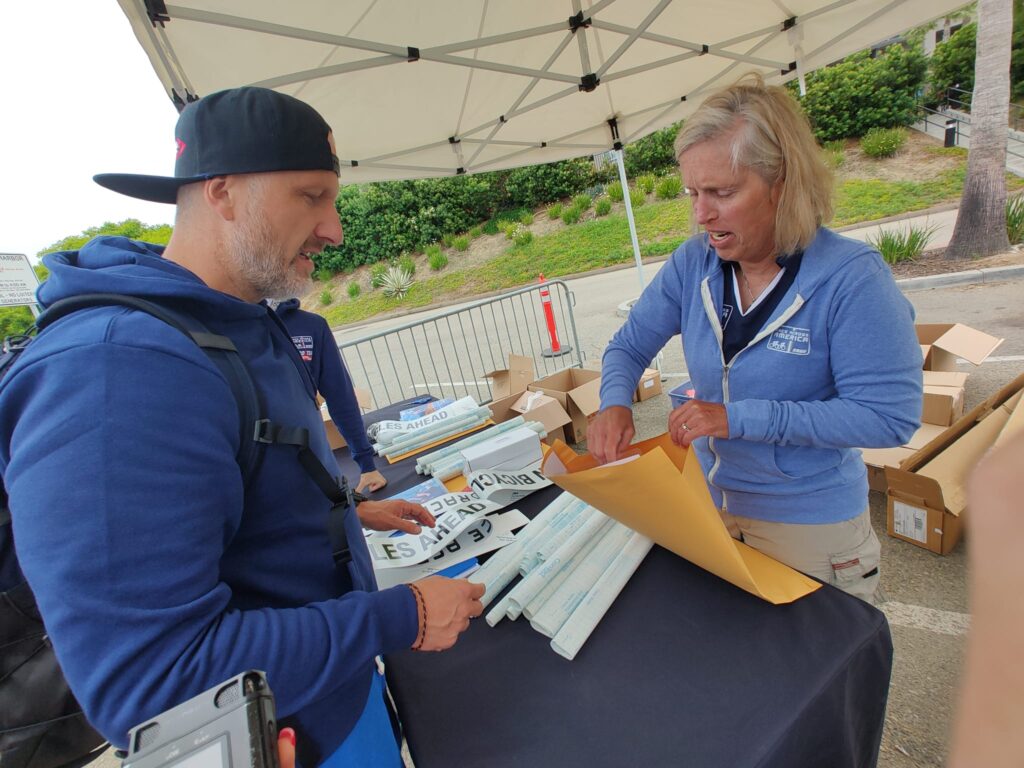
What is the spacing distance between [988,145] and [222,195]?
10621 millimetres

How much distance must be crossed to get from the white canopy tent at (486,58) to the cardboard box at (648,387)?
8.87ft

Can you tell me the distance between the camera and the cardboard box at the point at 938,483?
89.8 inches

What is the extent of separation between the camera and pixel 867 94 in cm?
1680

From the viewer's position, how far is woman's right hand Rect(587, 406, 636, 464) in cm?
143

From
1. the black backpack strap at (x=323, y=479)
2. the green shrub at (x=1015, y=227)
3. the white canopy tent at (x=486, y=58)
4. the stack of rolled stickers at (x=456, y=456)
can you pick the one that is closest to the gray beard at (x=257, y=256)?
the black backpack strap at (x=323, y=479)

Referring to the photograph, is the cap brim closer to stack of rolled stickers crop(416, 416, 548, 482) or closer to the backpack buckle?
the backpack buckle

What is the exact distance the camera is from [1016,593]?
301 mm

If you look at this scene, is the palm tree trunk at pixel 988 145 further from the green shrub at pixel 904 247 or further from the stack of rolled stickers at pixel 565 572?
the stack of rolled stickers at pixel 565 572

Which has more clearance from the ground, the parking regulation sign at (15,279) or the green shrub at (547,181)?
the green shrub at (547,181)

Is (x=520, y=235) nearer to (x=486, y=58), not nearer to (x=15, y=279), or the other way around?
(x=15, y=279)

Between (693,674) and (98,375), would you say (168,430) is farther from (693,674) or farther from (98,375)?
(693,674)

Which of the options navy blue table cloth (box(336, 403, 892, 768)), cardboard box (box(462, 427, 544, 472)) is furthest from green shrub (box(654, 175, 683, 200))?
navy blue table cloth (box(336, 403, 892, 768))

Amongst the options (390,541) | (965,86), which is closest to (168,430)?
(390,541)

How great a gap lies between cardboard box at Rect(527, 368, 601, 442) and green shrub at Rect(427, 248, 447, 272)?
1773 centimetres
